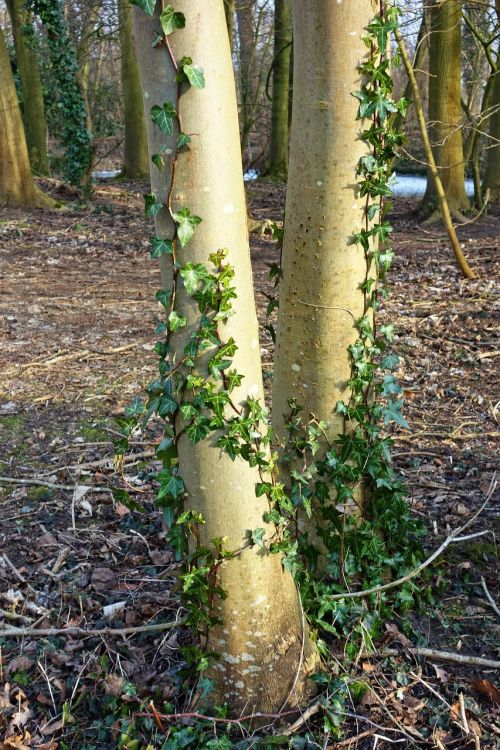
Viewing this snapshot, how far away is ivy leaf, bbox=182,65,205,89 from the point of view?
170 centimetres

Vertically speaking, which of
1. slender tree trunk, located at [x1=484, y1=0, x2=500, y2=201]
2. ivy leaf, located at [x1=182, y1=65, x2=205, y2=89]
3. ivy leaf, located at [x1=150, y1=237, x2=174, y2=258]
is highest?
ivy leaf, located at [x1=182, y1=65, x2=205, y2=89]

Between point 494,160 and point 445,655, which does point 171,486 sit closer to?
point 445,655

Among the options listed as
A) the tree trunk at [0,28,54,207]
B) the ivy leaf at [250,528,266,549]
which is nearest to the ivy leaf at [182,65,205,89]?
the ivy leaf at [250,528,266,549]

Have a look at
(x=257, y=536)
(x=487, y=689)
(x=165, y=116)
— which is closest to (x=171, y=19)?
(x=165, y=116)

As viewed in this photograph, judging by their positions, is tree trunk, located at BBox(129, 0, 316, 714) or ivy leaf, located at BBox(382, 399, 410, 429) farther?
ivy leaf, located at BBox(382, 399, 410, 429)

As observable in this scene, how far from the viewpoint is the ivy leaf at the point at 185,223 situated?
5.99 feet

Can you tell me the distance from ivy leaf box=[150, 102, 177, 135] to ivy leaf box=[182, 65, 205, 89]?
79 mm

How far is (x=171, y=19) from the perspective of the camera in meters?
1.66

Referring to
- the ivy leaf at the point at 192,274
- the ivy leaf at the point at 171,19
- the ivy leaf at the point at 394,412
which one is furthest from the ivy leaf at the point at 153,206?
the ivy leaf at the point at 394,412

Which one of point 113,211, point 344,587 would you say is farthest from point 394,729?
point 113,211

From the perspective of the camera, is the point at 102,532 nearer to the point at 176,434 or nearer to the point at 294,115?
the point at 176,434

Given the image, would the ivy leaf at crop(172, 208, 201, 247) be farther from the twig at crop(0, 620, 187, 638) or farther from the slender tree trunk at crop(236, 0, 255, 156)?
the slender tree trunk at crop(236, 0, 255, 156)

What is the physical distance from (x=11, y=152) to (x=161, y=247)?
1123cm

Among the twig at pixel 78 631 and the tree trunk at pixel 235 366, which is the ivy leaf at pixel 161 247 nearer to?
the tree trunk at pixel 235 366
